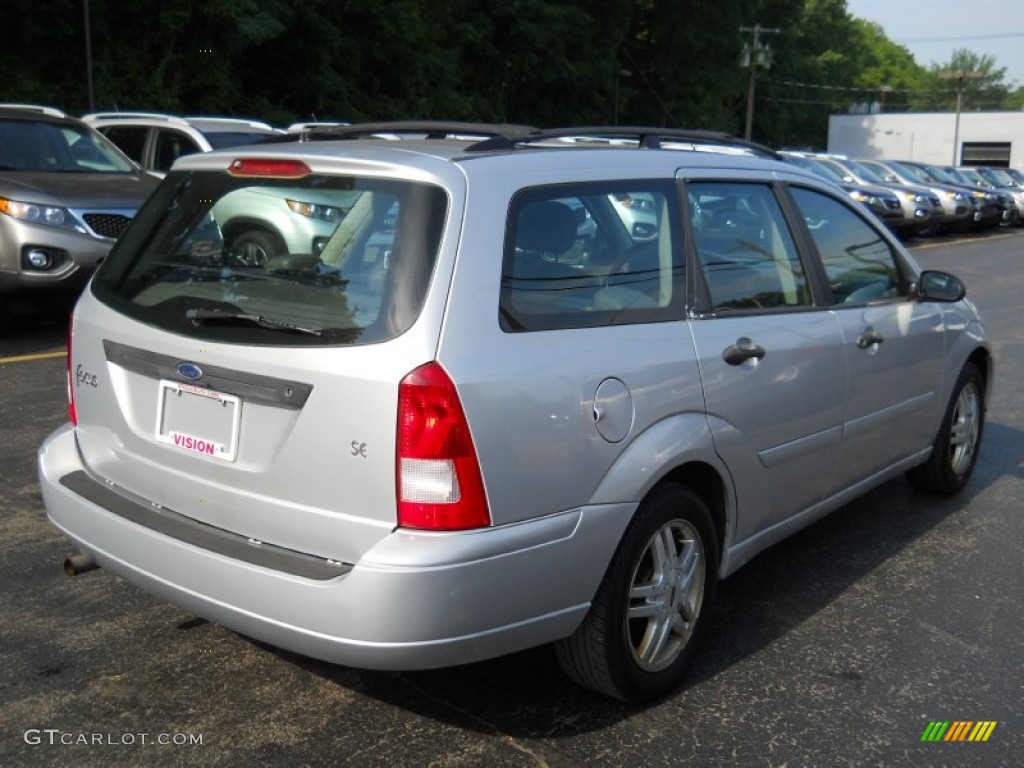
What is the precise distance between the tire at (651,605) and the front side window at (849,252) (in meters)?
1.40

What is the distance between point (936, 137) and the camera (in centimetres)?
7500

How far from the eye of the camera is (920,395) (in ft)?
16.5

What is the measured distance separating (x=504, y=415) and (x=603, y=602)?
685 mm

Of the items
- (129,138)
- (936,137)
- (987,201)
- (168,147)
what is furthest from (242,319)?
(936,137)

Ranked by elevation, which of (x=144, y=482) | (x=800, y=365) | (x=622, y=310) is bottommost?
(x=144, y=482)

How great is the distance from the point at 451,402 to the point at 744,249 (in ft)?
5.41

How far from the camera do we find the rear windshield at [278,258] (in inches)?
117

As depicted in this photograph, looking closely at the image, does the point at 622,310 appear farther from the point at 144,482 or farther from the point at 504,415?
the point at 144,482

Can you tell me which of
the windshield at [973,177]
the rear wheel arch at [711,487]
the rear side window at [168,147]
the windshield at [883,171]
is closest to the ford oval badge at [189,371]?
the rear wheel arch at [711,487]

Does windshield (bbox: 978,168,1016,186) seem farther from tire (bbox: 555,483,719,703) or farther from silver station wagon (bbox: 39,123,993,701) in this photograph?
tire (bbox: 555,483,719,703)

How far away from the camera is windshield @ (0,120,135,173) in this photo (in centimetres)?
991

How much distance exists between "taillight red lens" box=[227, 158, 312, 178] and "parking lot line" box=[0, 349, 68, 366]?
5441 millimetres

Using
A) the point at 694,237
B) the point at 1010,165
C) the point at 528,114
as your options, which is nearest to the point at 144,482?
the point at 694,237

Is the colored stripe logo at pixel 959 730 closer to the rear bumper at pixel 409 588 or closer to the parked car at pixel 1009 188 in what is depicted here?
the rear bumper at pixel 409 588
